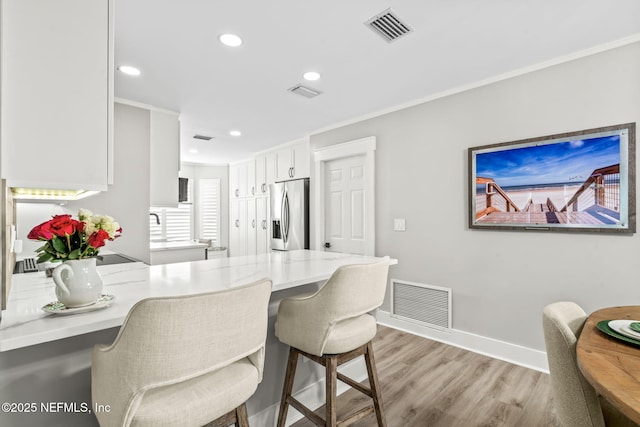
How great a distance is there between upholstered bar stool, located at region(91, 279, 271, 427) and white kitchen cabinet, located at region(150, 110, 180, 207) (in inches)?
113

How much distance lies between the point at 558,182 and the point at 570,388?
6.39 ft

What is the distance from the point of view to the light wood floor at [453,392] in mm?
1915

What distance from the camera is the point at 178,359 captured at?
34.2 inches

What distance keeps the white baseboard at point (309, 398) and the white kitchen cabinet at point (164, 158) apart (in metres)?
2.63

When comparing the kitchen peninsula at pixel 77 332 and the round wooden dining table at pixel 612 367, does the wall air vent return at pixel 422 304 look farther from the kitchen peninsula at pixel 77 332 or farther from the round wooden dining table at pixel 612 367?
the round wooden dining table at pixel 612 367

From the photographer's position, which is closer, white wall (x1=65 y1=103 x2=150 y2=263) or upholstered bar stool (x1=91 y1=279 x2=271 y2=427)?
upholstered bar stool (x1=91 y1=279 x2=271 y2=427)

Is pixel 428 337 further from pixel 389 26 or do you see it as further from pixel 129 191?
pixel 129 191

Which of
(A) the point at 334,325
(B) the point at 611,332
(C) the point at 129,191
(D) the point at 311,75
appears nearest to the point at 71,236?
(A) the point at 334,325

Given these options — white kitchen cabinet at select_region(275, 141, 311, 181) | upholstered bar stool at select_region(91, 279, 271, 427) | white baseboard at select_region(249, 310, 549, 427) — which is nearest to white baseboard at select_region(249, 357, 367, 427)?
white baseboard at select_region(249, 310, 549, 427)

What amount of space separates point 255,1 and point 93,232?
150cm

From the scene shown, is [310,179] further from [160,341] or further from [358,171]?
[160,341]

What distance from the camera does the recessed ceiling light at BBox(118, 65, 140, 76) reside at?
252cm

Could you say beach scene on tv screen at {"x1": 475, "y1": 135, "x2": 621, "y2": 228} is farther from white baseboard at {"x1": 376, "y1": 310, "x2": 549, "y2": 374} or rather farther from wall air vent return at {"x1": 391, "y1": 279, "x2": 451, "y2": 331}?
white baseboard at {"x1": 376, "y1": 310, "x2": 549, "y2": 374}

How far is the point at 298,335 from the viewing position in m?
1.47
